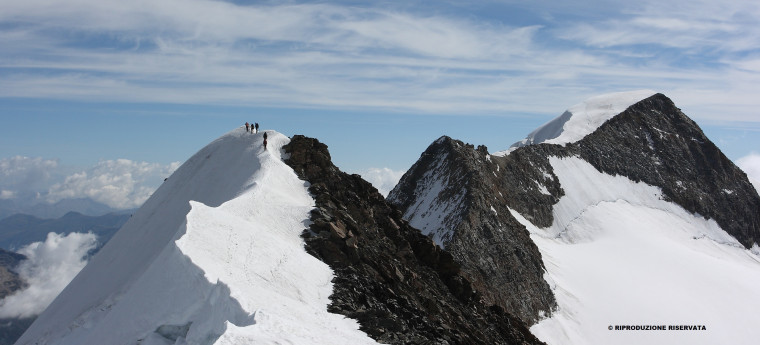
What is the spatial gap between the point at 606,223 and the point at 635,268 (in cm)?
1235

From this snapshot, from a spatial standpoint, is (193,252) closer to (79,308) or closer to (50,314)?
(79,308)

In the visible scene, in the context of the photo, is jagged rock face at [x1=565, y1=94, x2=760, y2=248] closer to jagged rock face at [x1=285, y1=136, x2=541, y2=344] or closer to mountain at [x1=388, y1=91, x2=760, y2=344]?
mountain at [x1=388, y1=91, x2=760, y2=344]

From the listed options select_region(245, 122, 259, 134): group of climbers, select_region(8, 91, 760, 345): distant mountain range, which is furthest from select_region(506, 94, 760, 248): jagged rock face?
select_region(245, 122, 259, 134): group of climbers

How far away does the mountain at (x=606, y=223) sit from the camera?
65.2m

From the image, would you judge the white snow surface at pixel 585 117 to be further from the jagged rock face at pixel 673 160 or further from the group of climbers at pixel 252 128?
the group of climbers at pixel 252 128

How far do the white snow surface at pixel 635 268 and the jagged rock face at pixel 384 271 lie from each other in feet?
73.1

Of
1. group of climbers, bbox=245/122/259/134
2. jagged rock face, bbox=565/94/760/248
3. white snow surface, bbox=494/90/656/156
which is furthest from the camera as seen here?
white snow surface, bbox=494/90/656/156

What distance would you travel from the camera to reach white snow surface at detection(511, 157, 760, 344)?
216ft

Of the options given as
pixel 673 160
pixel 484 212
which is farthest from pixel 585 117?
pixel 484 212

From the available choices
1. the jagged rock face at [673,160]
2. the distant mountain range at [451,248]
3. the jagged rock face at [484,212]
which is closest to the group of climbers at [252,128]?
the distant mountain range at [451,248]

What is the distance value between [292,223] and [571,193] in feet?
220

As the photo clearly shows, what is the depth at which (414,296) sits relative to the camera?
110 ft

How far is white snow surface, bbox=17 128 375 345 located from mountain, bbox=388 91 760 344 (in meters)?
27.8

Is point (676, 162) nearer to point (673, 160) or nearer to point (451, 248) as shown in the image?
point (673, 160)
